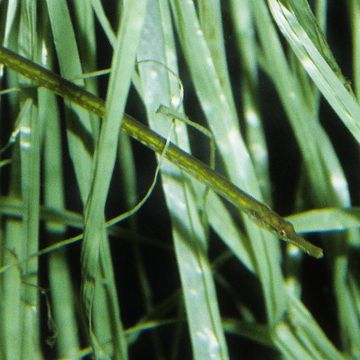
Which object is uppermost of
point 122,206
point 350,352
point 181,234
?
point 122,206

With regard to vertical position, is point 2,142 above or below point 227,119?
above

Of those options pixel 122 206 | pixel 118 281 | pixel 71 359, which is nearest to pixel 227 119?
pixel 71 359

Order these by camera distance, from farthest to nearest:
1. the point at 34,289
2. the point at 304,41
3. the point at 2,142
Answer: the point at 2,142, the point at 34,289, the point at 304,41

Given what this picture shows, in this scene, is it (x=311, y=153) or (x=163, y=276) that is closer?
(x=311, y=153)

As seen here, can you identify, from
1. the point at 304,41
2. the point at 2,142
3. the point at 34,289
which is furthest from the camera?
the point at 2,142

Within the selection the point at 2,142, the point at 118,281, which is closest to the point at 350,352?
the point at 118,281

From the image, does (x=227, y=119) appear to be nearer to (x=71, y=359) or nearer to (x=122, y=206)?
(x=71, y=359)
